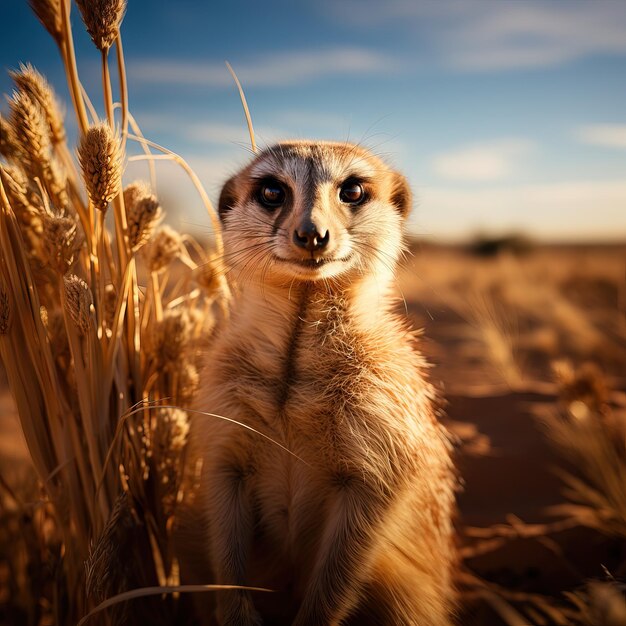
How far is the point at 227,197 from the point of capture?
2410mm

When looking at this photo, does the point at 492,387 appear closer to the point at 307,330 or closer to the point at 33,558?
the point at 307,330

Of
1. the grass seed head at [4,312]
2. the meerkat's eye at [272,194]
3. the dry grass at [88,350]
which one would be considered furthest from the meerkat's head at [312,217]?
the grass seed head at [4,312]

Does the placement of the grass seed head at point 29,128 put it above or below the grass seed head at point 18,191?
above

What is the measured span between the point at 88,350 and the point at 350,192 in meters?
1.19

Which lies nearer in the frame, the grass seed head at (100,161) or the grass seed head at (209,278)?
the grass seed head at (100,161)

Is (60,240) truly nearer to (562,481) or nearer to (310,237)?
(310,237)

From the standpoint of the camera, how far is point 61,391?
1.87 metres

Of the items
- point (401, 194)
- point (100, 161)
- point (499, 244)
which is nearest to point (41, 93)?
point (100, 161)

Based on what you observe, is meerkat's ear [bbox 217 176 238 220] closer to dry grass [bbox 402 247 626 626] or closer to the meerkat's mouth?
the meerkat's mouth

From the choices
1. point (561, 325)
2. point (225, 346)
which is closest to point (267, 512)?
point (225, 346)

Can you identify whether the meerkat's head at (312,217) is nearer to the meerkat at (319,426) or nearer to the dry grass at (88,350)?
the meerkat at (319,426)

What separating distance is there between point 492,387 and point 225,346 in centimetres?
410

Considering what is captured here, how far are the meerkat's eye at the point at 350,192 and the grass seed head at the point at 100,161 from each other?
0.89 meters

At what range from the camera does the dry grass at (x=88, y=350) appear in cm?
163
